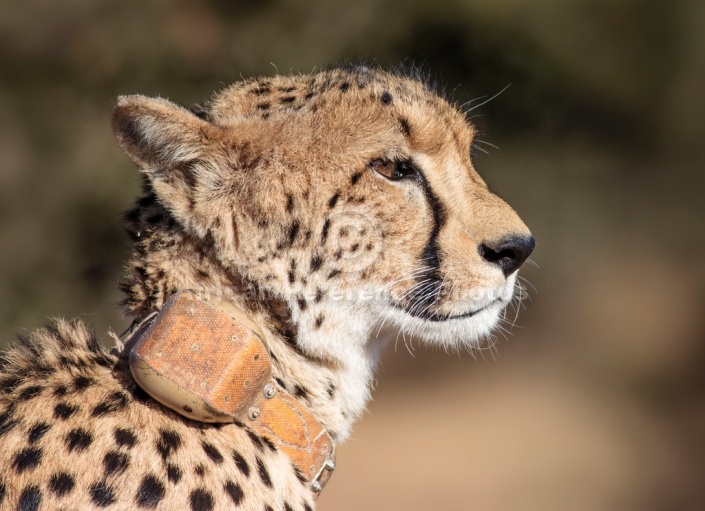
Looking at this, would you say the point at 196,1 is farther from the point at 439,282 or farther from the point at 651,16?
the point at 439,282

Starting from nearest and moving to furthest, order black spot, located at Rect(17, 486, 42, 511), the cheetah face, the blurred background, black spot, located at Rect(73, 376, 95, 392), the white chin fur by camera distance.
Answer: black spot, located at Rect(17, 486, 42, 511) < black spot, located at Rect(73, 376, 95, 392) < the cheetah face < the white chin fur < the blurred background

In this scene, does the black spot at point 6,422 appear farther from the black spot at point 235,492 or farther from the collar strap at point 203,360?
the black spot at point 235,492

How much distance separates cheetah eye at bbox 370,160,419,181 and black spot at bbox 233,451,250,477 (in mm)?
471

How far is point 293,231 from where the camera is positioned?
1142 millimetres

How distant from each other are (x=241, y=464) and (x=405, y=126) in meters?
0.57

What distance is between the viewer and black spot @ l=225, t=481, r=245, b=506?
3.19ft

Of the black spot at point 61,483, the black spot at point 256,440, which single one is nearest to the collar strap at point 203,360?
the black spot at point 256,440

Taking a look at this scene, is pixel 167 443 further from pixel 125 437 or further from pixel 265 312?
pixel 265 312

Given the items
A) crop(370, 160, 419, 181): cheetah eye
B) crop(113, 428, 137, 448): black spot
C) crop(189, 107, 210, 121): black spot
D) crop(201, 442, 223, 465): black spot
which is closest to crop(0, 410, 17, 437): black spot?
crop(113, 428, 137, 448): black spot

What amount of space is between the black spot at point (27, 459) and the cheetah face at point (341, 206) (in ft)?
1.12

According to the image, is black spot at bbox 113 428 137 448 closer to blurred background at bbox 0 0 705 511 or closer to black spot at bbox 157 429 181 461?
black spot at bbox 157 429 181 461

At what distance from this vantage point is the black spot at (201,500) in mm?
942

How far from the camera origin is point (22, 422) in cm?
97

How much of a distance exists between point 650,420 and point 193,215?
266 cm
